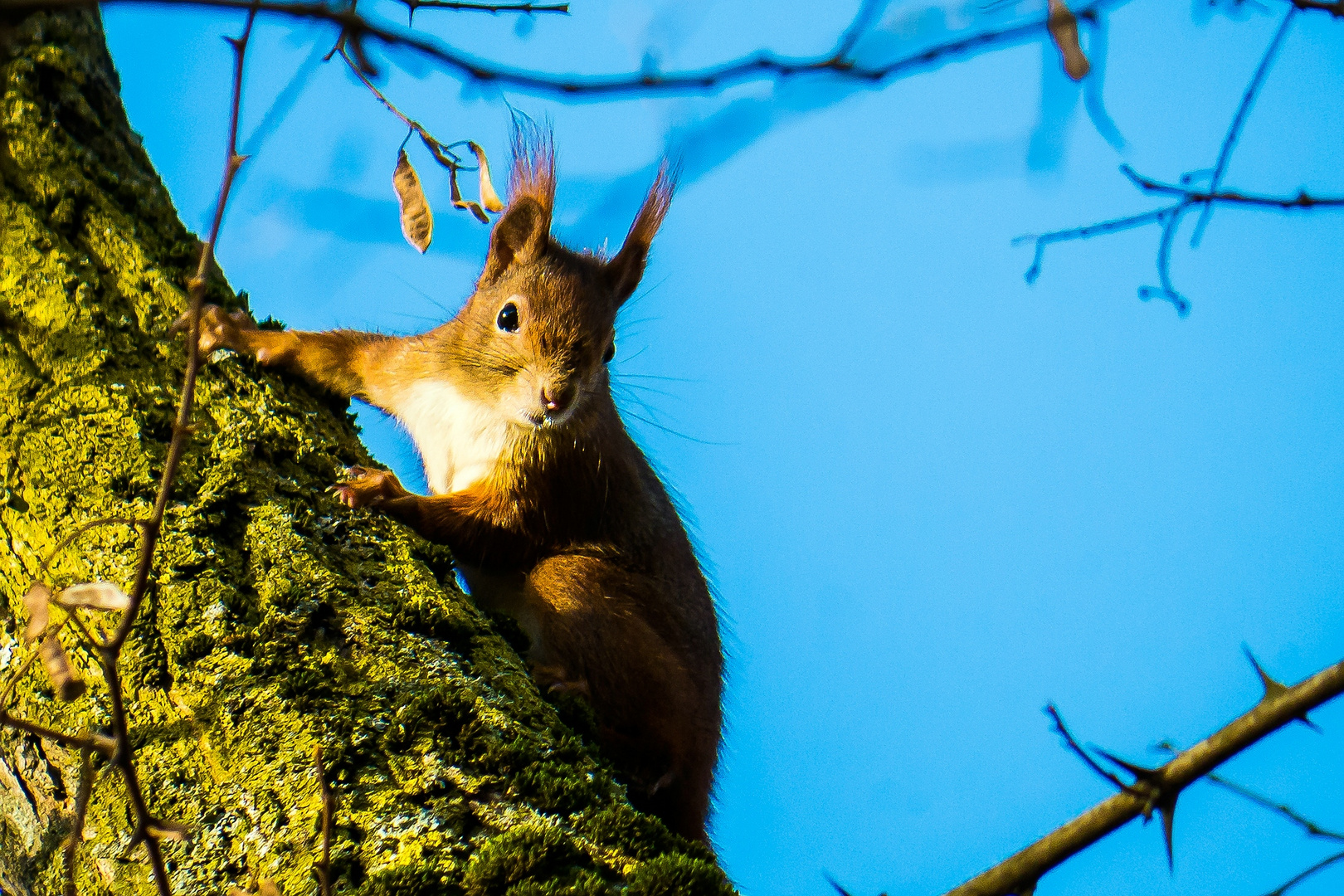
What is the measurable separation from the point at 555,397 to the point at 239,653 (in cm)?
183

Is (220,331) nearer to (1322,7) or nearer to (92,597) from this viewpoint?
(92,597)

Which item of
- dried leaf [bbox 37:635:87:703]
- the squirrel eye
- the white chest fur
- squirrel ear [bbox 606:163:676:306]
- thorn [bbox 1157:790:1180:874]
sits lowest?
thorn [bbox 1157:790:1180:874]

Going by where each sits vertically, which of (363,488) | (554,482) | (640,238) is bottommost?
(363,488)

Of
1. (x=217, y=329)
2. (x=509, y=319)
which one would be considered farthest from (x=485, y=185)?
(x=509, y=319)

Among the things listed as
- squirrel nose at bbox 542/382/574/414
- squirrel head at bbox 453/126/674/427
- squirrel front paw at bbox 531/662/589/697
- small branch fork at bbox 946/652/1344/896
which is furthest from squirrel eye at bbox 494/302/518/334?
small branch fork at bbox 946/652/1344/896

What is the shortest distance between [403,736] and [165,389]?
113 cm

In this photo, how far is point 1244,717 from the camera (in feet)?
3.55

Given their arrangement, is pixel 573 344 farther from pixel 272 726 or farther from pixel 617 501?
pixel 272 726

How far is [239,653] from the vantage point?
203 cm

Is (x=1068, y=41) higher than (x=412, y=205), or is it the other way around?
(x=412, y=205)

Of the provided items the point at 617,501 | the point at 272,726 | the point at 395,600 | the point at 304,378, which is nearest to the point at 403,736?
the point at 272,726

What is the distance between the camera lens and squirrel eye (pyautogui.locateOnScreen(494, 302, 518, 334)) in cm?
407

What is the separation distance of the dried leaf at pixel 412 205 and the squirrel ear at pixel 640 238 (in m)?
1.71

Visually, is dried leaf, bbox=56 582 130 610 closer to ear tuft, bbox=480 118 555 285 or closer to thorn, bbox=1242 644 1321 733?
thorn, bbox=1242 644 1321 733
